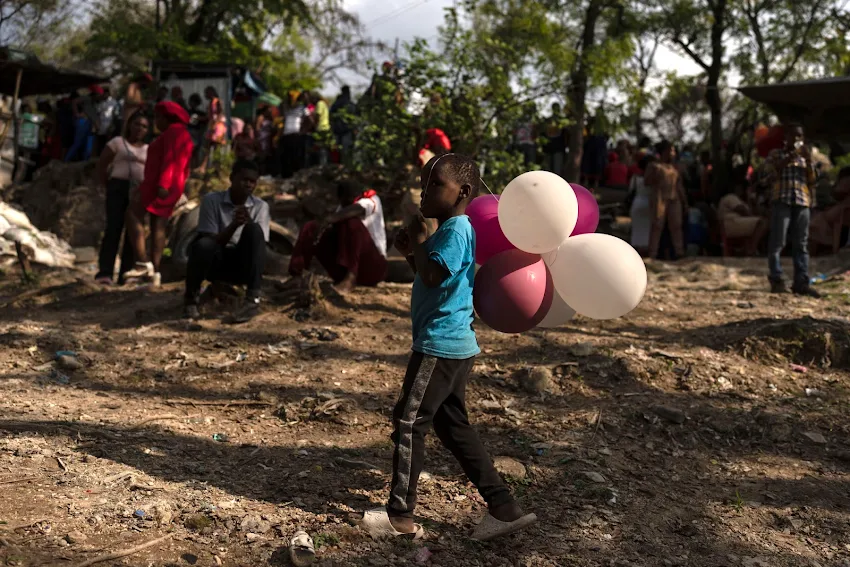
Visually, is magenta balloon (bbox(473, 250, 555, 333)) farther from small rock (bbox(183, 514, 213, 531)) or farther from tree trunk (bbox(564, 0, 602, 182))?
tree trunk (bbox(564, 0, 602, 182))

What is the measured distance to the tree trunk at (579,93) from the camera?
33.5 ft

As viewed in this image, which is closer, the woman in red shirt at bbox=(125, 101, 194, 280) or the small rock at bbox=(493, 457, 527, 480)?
the small rock at bbox=(493, 457, 527, 480)

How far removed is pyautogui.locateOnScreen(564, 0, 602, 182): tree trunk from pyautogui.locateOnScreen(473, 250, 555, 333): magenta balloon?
286 inches

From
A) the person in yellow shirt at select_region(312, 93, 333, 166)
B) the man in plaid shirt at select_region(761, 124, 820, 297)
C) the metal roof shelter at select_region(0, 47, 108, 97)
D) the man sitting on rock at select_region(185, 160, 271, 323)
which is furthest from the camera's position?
the person in yellow shirt at select_region(312, 93, 333, 166)

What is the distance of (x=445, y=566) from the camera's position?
2.81 meters

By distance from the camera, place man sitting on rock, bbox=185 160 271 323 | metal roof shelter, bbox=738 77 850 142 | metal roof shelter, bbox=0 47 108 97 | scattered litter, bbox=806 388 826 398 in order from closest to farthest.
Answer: scattered litter, bbox=806 388 826 398 → man sitting on rock, bbox=185 160 271 323 → metal roof shelter, bbox=738 77 850 142 → metal roof shelter, bbox=0 47 108 97

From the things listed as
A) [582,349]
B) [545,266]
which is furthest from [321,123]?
[545,266]

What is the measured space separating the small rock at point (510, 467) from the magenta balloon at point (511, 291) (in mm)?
891

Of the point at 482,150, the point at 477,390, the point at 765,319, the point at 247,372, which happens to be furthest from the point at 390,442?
the point at 482,150

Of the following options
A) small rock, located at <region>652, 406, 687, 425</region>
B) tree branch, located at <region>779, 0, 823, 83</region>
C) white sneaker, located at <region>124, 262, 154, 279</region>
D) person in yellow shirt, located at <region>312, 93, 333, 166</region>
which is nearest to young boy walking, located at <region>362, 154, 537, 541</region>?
small rock, located at <region>652, 406, 687, 425</region>

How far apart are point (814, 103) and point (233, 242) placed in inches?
278

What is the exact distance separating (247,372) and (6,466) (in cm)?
184

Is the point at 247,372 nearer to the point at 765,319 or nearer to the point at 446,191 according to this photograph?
the point at 446,191

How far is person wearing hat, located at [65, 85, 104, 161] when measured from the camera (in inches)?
560
